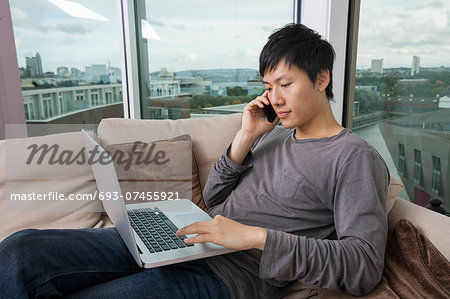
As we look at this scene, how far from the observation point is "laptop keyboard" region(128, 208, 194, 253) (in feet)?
3.17

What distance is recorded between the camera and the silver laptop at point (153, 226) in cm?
87

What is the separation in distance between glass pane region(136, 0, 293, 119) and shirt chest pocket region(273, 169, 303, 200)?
1676mm

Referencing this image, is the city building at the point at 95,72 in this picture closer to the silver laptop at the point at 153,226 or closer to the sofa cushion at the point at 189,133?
the sofa cushion at the point at 189,133

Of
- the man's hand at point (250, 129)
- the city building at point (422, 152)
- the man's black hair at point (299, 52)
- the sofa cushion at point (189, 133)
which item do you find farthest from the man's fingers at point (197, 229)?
the city building at point (422, 152)

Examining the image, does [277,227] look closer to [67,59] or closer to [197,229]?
[197,229]

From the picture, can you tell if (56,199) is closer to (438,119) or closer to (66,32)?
(66,32)

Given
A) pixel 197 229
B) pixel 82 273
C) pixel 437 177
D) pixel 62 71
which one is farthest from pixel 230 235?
pixel 62 71

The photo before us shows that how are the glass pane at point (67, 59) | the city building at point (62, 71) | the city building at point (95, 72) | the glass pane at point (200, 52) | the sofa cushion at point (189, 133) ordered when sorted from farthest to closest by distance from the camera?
the glass pane at point (200, 52) → the city building at point (95, 72) → the city building at point (62, 71) → the glass pane at point (67, 59) → the sofa cushion at point (189, 133)

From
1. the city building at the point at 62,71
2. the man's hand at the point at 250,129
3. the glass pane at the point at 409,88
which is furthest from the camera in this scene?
the city building at the point at 62,71

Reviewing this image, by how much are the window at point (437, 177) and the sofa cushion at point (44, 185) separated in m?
1.60

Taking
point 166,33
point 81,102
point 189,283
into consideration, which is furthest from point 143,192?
point 166,33

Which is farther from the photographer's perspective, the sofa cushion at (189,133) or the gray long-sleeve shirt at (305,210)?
the sofa cushion at (189,133)

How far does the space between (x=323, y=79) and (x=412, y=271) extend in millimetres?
573

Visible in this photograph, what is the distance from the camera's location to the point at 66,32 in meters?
2.30
